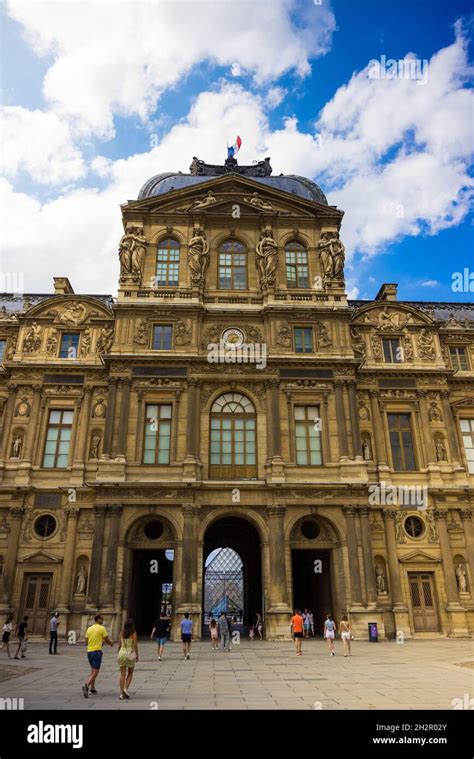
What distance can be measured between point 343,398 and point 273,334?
5.54 m

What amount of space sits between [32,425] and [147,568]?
10884mm

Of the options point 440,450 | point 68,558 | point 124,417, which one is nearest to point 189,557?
point 68,558

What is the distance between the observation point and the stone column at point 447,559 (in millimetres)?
29859

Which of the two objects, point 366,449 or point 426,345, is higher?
point 426,345

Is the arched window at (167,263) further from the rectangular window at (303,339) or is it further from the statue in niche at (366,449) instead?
the statue in niche at (366,449)

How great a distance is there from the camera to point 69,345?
34531mm

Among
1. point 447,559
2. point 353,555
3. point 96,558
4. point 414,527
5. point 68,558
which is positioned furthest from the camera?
point 414,527

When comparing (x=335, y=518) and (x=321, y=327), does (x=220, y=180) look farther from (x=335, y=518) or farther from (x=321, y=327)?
(x=335, y=518)

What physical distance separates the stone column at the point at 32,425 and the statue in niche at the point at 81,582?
6.93 meters

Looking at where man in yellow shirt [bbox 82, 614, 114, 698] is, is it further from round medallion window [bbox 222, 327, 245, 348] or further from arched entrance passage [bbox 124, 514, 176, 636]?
round medallion window [bbox 222, 327, 245, 348]

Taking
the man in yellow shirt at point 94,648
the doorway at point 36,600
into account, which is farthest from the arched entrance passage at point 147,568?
the man in yellow shirt at point 94,648

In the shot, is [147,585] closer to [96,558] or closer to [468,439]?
[96,558]

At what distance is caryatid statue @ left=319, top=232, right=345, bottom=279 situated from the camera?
35.2m

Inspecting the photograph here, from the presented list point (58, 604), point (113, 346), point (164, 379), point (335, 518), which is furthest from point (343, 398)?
point (58, 604)
